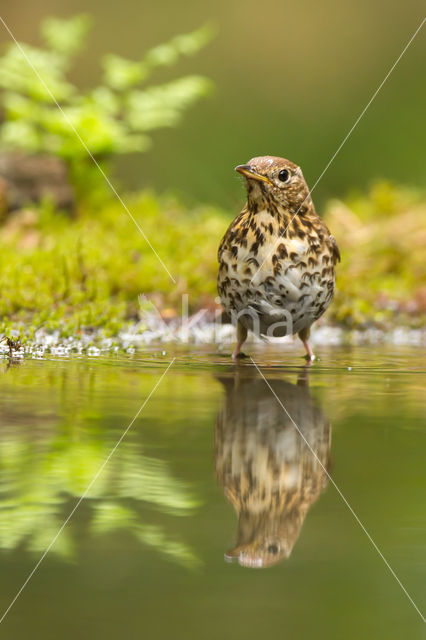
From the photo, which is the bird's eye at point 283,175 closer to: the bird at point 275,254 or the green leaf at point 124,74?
the bird at point 275,254

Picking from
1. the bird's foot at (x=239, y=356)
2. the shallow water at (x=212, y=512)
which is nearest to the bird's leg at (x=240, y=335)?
the bird's foot at (x=239, y=356)

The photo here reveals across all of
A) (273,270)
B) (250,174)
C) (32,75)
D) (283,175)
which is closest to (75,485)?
(273,270)

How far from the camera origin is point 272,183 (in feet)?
14.6

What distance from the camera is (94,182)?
32.8 feet

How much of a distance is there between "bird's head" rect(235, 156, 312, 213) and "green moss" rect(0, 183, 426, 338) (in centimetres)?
147

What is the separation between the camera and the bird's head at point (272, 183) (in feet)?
14.5

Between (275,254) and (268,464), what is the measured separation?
1.93 meters

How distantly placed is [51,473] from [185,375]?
6.02 feet

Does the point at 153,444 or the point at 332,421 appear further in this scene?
the point at 332,421

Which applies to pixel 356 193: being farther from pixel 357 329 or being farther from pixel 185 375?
pixel 185 375

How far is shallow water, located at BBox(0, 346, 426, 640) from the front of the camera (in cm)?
163

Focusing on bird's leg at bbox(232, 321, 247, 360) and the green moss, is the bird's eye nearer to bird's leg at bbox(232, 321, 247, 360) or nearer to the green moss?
bird's leg at bbox(232, 321, 247, 360)

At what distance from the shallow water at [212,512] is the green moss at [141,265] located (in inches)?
81.9

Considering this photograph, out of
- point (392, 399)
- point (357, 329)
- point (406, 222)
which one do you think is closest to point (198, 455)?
point (392, 399)
